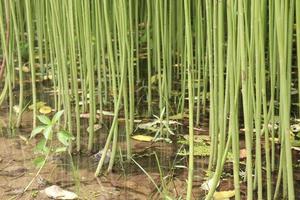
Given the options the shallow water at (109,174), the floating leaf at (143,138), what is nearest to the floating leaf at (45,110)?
→ the shallow water at (109,174)

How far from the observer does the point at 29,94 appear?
2.03m

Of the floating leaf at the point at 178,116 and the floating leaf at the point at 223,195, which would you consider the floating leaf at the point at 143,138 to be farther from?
the floating leaf at the point at 223,195

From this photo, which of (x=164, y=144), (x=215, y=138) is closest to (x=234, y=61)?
(x=215, y=138)

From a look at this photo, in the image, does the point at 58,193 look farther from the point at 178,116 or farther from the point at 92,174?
the point at 178,116

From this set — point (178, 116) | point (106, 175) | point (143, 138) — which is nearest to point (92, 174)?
point (106, 175)

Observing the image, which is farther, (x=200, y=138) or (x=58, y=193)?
(x=200, y=138)


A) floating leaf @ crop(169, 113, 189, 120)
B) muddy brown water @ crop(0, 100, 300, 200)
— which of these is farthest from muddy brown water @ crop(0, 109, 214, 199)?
floating leaf @ crop(169, 113, 189, 120)

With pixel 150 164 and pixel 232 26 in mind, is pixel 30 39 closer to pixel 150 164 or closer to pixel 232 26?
pixel 150 164

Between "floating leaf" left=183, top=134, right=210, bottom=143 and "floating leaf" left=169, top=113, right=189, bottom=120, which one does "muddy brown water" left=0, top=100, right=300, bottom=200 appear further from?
"floating leaf" left=169, top=113, right=189, bottom=120

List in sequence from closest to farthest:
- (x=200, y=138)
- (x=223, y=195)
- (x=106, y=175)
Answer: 1. (x=223, y=195)
2. (x=106, y=175)
3. (x=200, y=138)

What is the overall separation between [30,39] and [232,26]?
767 mm

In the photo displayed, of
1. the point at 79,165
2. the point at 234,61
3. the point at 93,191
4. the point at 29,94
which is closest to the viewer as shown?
the point at 234,61

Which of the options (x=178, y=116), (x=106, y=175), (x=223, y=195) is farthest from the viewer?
(x=178, y=116)

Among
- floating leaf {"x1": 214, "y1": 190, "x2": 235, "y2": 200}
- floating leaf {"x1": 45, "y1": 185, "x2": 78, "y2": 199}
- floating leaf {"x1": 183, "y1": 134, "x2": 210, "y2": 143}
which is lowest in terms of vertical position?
floating leaf {"x1": 214, "y1": 190, "x2": 235, "y2": 200}
